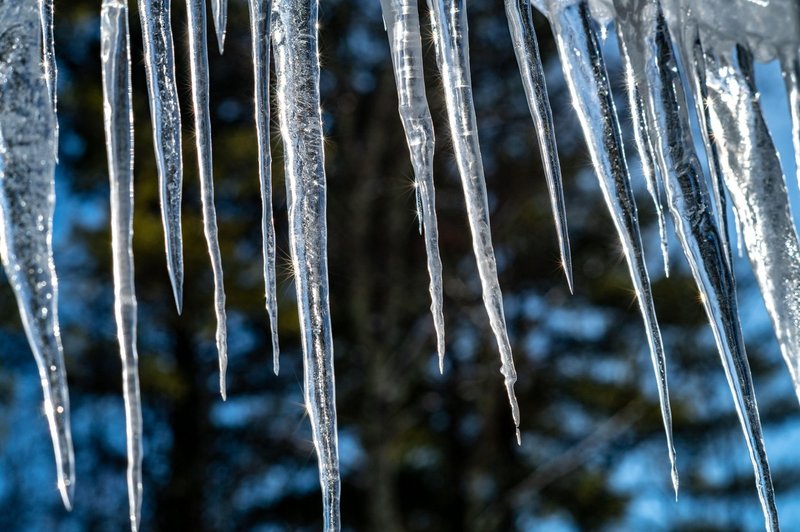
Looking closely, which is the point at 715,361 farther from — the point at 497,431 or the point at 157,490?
the point at 157,490

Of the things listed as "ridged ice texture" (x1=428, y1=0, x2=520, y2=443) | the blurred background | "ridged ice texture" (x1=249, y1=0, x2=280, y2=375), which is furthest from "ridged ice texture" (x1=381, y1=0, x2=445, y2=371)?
the blurred background

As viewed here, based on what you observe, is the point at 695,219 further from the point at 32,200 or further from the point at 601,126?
the point at 32,200

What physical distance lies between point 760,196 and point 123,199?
2.40 ft

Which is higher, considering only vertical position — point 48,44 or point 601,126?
point 48,44

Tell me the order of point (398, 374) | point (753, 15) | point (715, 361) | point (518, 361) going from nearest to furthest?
point (753, 15) → point (398, 374) → point (518, 361) → point (715, 361)

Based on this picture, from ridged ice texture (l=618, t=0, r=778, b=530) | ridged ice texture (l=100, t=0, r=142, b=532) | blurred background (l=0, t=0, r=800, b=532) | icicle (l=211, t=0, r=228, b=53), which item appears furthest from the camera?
blurred background (l=0, t=0, r=800, b=532)

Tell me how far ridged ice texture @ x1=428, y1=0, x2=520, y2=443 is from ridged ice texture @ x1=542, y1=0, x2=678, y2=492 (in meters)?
0.12

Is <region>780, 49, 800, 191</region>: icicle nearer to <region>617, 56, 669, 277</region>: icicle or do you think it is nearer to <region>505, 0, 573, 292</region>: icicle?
<region>617, 56, 669, 277</region>: icicle

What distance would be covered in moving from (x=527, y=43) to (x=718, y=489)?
8838 mm

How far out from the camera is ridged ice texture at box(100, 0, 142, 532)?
926mm

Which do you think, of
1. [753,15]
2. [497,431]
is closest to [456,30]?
[753,15]

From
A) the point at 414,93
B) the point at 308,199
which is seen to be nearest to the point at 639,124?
the point at 414,93

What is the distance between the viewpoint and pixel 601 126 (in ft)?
3.53

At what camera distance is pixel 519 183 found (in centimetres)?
798
